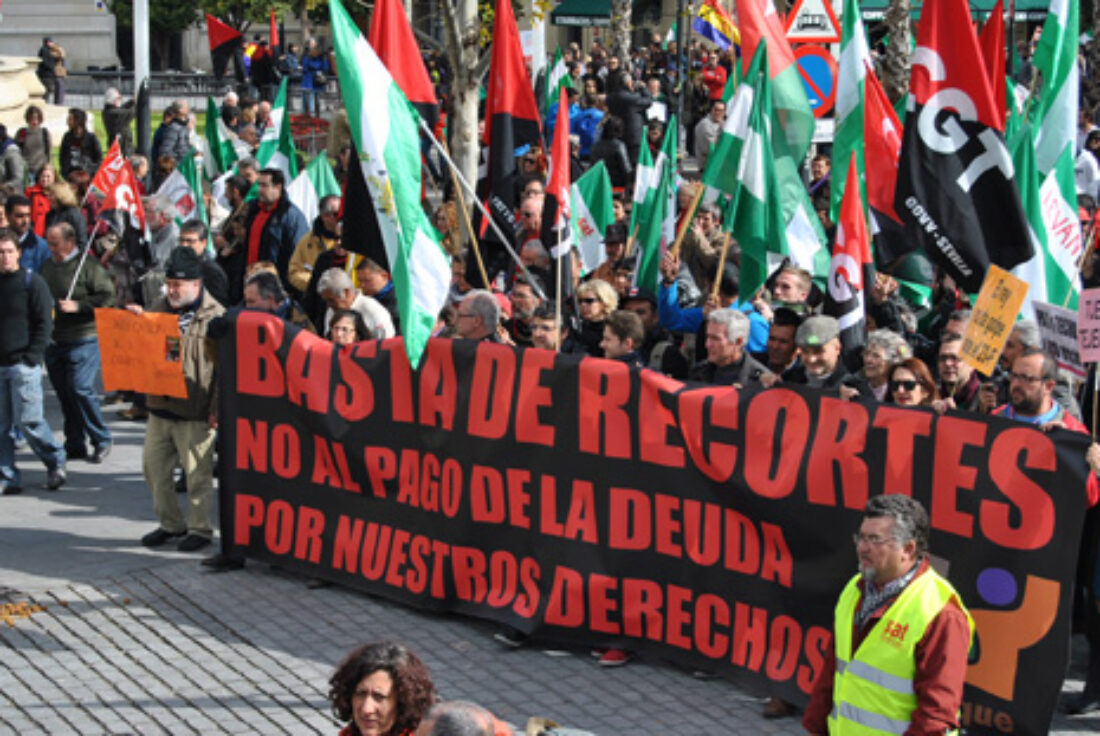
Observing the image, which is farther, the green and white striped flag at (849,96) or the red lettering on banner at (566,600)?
the green and white striped flag at (849,96)

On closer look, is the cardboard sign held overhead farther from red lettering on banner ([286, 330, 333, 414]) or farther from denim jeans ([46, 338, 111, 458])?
denim jeans ([46, 338, 111, 458])

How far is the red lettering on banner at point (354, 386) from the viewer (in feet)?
29.8

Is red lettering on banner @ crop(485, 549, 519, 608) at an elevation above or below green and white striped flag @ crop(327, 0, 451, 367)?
below

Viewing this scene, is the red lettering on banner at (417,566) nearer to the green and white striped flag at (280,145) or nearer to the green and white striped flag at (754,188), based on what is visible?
the green and white striped flag at (754,188)

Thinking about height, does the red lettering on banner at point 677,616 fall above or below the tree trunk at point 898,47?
below

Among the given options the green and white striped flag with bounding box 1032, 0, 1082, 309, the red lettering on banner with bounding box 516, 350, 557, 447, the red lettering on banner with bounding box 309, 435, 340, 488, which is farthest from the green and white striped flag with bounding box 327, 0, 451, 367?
the green and white striped flag with bounding box 1032, 0, 1082, 309

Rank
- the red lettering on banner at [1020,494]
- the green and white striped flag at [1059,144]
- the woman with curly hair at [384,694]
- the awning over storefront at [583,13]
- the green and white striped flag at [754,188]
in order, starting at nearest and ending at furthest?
1. the woman with curly hair at [384,694]
2. the red lettering on banner at [1020,494]
3. the green and white striped flag at [1059,144]
4. the green and white striped flag at [754,188]
5. the awning over storefront at [583,13]

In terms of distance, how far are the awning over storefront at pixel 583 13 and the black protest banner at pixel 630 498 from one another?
1163 inches

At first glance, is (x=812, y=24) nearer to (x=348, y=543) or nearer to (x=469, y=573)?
(x=348, y=543)

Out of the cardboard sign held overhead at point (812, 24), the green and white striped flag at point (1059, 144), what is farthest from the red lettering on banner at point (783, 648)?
the cardboard sign held overhead at point (812, 24)

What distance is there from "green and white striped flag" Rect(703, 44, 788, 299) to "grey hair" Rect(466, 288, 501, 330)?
165 cm

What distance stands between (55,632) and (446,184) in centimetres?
859

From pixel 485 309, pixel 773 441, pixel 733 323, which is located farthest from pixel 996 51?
pixel 773 441

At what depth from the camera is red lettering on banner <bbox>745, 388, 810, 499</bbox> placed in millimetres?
→ 7488
